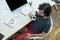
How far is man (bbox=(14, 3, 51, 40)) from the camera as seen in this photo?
9.05 feet

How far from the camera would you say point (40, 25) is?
2900 millimetres

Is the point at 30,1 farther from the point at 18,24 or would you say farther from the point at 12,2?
the point at 18,24

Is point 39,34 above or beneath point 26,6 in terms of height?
beneath

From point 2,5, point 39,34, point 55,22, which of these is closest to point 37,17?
point 39,34

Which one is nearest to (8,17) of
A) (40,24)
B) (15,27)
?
(15,27)

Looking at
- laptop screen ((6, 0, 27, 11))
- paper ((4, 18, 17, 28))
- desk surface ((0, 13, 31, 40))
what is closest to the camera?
desk surface ((0, 13, 31, 40))

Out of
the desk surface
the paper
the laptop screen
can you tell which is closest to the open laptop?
the laptop screen

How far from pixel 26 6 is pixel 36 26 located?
504mm

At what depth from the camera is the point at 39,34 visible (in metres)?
2.85

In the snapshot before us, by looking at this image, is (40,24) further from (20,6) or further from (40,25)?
A: (20,6)

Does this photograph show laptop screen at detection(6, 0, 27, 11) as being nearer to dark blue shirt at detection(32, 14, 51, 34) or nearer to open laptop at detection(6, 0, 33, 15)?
open laptop at detection(6, 0, 33, 15)

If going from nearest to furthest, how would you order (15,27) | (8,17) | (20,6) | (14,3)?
(15,27)
(8,17)
(14,3)
(20,6)

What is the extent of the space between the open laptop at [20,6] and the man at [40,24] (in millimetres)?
142

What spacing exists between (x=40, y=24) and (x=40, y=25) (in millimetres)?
16
